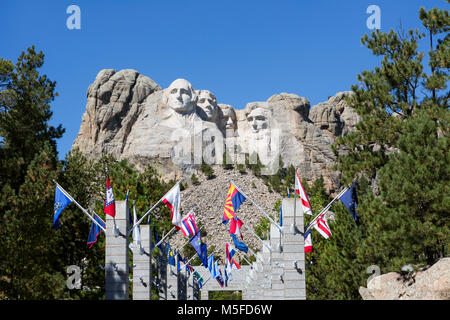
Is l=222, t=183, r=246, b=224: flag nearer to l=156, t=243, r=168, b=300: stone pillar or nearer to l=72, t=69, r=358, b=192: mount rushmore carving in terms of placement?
l=156, t=243, r=168, b=300: stone pillar

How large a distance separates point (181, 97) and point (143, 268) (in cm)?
6836

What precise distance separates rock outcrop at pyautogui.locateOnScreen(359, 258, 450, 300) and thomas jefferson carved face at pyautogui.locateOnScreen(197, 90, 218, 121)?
73.3 metres

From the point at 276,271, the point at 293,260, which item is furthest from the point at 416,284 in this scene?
the point at 276,271

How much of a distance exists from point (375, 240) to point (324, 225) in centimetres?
202

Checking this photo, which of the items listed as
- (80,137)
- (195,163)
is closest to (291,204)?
(195,163)

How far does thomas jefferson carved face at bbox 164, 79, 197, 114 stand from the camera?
3469 inches

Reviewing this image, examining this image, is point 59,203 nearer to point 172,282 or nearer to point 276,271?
point 276,271

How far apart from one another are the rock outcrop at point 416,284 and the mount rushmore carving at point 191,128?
64.8 m

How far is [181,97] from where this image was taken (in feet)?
290

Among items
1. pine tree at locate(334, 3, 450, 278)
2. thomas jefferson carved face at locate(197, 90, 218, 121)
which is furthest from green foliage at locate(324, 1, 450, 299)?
thomas jefferson carved face at locate(197, 90, 218, 121)

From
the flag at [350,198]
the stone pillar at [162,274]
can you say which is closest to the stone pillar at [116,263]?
the flag at [350,198]

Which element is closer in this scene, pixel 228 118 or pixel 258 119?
pixel 258 119
